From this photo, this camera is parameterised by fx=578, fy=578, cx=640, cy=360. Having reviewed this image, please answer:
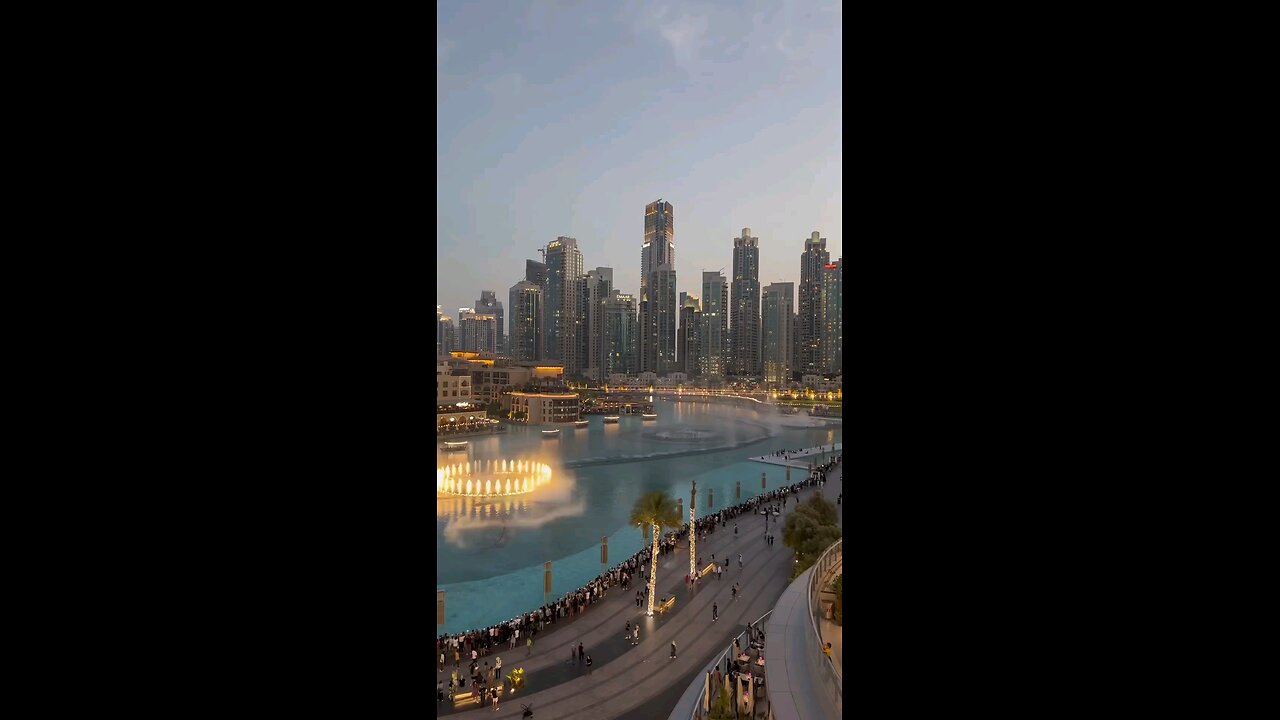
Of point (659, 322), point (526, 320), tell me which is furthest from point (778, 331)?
point (526, 320)

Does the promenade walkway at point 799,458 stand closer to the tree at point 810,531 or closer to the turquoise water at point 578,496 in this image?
the turquoise water at point 578,496

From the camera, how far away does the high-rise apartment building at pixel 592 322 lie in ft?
120

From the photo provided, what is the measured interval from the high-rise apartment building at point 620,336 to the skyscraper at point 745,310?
693cm

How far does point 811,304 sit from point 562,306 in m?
15.3

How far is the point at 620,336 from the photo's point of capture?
3875 centimetres

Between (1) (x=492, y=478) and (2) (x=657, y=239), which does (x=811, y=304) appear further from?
(1) (x=492, y=478)

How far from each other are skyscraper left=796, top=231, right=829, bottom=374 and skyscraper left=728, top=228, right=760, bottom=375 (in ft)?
18.8

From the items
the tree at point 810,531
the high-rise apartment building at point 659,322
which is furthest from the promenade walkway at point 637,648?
the high-rise apartment building at point 659,322
